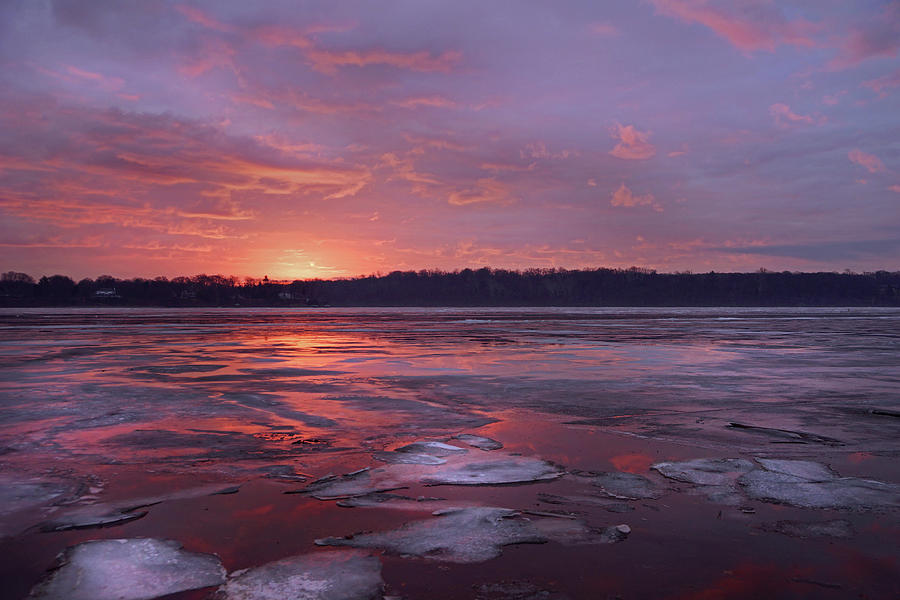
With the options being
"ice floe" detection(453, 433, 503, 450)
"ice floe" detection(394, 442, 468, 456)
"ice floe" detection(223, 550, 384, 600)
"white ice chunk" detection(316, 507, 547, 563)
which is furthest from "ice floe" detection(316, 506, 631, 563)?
"ice floe" detection(453, 433, 503, 450)

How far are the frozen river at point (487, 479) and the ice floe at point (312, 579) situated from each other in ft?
0.15

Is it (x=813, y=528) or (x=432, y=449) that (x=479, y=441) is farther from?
(x=813, y=528)

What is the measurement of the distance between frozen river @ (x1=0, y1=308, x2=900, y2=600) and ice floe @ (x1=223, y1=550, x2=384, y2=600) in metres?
0.05

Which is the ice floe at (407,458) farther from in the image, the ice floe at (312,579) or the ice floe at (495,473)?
the ice floe at (312,579)

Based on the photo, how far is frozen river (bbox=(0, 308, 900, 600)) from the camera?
11.8ft

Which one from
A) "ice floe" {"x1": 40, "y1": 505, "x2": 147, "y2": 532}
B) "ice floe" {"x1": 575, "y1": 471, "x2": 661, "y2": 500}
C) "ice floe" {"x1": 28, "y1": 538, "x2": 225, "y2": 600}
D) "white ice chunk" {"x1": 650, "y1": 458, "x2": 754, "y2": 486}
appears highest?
"white ice chunk" {"x1": 650, "y1": 458, "x2": 754, "y2": 486}

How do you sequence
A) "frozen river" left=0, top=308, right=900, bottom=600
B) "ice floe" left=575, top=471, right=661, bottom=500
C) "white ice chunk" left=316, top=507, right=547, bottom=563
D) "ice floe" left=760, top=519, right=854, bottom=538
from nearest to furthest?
"frozen river" left=0, top=308, right=900, bottom=600
"white ice chunk" left=316, top=507, right=547, bottom=563
"ice floe" left=760, top=519, right=854, bottom=538
"ice floe" left=575, top=471, right=661, bottom=500

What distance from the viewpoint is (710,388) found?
10.7 metres

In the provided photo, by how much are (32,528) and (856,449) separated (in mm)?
7416

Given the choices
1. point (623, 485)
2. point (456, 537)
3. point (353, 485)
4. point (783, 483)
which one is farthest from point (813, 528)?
point (353, 485)

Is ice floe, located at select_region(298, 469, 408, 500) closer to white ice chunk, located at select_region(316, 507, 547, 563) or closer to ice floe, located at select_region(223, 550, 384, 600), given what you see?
white ice chunk, located at select_region(316, 507, 547, 563)

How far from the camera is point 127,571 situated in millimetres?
3580

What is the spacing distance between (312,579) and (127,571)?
1120 millimetres

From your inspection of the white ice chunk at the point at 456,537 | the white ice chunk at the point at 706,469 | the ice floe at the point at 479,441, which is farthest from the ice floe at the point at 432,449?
the white ice chunk at the point at 706,469
